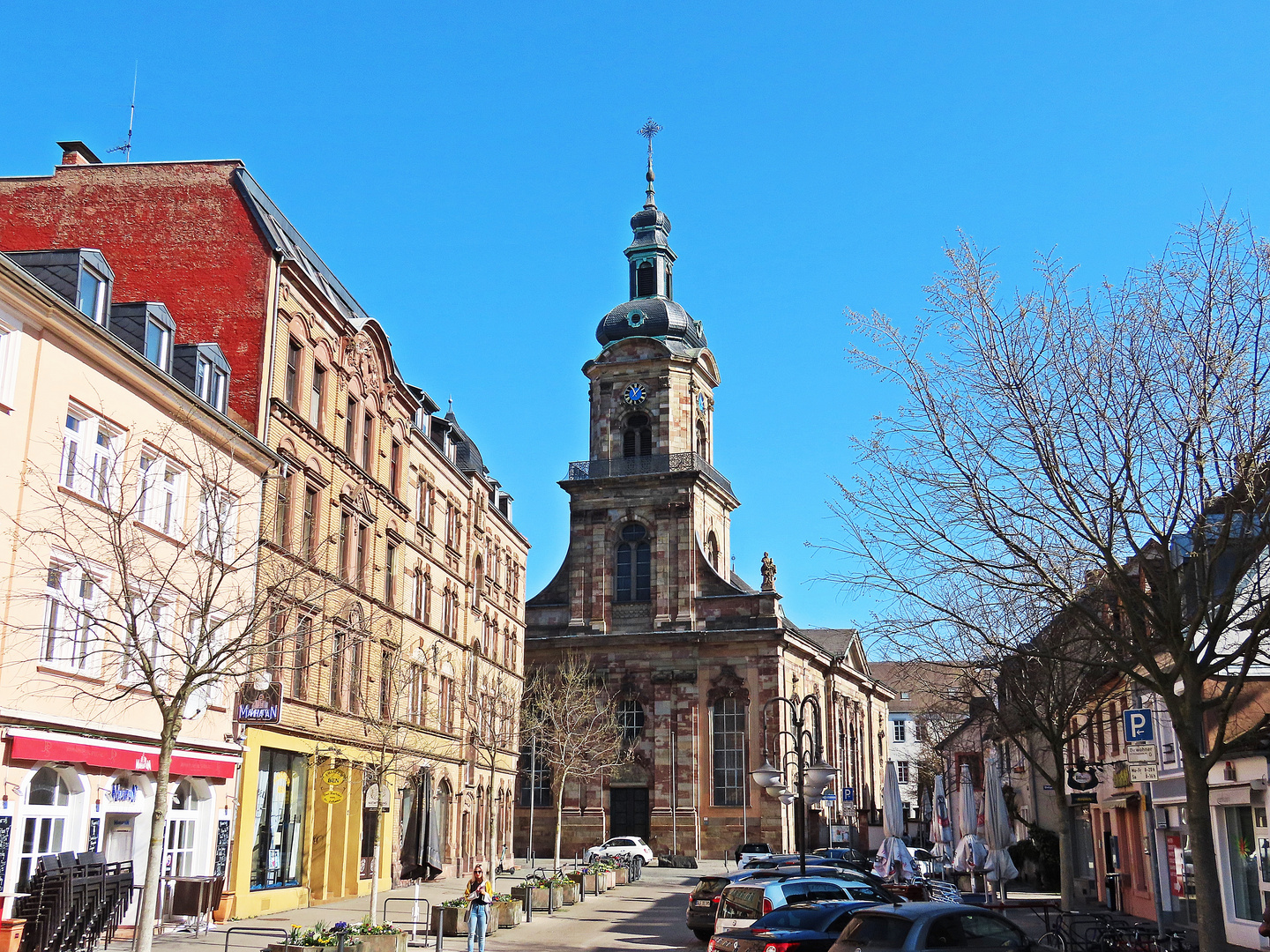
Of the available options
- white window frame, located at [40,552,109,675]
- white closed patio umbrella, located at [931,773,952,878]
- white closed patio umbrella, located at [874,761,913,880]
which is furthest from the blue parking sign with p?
white closed patio umbrella, located at [931,773,952,878]

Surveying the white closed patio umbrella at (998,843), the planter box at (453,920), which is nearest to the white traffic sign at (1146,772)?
the white closed patio umbrella at (998,843)

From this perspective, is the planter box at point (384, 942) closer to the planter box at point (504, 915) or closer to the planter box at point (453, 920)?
the planter box at point (453, 920)

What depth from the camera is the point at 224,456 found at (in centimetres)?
2511

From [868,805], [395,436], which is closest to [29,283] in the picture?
[395,436]

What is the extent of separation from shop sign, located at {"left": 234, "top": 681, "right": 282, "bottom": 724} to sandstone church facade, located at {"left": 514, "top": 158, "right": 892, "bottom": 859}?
39264mm

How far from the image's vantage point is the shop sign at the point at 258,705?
2586cm

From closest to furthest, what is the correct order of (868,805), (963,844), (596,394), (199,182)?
(199,182) → (963,844) → (596,394) → (868,805)

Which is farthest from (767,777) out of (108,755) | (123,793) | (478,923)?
(108,755)

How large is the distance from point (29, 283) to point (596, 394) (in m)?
54.5

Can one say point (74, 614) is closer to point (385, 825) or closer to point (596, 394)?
point (385, 825)

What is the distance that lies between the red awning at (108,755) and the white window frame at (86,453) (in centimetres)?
391

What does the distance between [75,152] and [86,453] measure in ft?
50.0

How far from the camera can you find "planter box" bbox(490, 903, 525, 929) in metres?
26.9

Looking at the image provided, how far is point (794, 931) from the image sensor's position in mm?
17422
